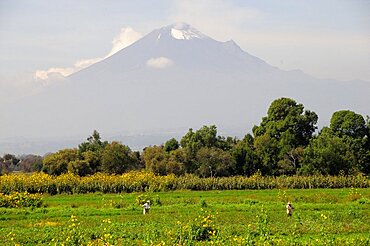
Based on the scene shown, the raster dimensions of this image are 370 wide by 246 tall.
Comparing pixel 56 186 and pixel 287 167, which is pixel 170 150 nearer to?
pixel 287 167

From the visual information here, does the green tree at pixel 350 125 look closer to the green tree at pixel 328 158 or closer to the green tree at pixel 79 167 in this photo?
the green tree at pixel 328 158

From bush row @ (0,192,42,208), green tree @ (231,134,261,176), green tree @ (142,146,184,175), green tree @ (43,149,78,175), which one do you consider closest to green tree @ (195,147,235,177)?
green tree @ (231,134,261,176)

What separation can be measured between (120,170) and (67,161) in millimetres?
4410

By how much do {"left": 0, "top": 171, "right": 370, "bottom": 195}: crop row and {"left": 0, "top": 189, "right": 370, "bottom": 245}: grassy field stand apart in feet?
7.92

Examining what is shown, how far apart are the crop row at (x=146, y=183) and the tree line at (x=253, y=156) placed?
2.64 meters

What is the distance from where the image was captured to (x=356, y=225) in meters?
17.0

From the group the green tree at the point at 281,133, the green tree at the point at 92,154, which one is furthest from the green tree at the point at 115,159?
the green tree at the point at 281,133

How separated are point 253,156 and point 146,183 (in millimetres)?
10751

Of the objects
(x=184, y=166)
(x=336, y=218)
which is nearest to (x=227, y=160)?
(x=184, y=166)

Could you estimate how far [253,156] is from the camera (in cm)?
4038

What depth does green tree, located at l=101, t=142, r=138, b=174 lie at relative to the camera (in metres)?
39.6

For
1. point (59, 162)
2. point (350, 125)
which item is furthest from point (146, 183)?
point (350, 125)

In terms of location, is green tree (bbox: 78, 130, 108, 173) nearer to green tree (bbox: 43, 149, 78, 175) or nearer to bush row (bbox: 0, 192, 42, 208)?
green tree (bbox: 43, 149, 78, 175)

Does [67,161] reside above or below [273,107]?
below
